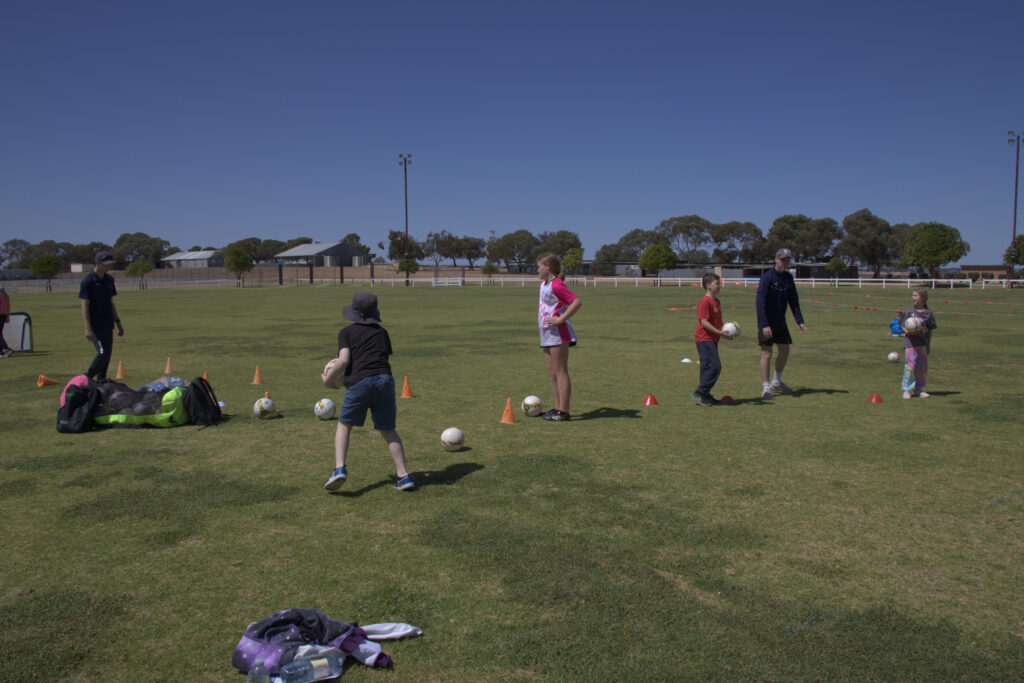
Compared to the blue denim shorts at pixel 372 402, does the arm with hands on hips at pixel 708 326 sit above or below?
above

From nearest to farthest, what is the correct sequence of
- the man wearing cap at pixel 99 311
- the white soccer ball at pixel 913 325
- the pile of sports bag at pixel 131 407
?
the pile of sports bag at pixel 131 407 → the man wearing cap at pixel 99 311 → the white soccer ball at pixel 913 325

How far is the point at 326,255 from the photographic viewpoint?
12700cm

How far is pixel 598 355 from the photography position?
15.4 metres

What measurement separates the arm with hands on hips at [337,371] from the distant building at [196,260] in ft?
437

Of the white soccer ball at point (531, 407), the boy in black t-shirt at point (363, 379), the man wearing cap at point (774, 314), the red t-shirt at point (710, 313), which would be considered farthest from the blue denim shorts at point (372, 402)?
the man wearing cap at point (774, 314)

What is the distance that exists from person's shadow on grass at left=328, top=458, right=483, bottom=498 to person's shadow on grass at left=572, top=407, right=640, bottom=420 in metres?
2.60

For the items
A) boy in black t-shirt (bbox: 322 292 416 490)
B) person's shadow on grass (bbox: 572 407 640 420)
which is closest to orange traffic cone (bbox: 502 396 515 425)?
person's shadow on grass (bbox: 572 407 640 420)

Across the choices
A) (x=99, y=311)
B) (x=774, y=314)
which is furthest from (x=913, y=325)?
(x=99, y=311)

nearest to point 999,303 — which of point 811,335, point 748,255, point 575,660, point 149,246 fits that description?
point 811,335

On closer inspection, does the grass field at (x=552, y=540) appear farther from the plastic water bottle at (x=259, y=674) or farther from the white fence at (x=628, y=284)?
the white fence at (x=628, y=284)

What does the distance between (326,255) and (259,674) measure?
424 ft

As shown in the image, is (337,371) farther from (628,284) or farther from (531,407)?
(628,284)

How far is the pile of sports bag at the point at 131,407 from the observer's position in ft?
26.9

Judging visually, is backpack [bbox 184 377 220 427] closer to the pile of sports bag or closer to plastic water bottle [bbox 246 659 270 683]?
the pile of sports bag
